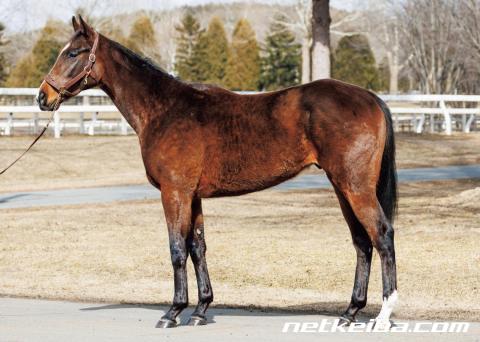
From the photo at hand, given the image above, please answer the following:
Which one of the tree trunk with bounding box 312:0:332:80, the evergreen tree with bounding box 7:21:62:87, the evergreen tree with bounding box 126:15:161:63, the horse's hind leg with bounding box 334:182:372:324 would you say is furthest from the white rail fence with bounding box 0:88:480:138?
the evergreen tree with bounding box 126:15:161:63

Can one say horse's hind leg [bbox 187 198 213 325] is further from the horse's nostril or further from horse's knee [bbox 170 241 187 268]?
the horse's nostril

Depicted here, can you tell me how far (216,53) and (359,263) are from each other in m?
67.5

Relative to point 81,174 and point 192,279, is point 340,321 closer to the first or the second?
point 192,279

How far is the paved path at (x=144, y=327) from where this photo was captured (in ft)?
25.9

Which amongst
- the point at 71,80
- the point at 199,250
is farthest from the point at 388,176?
the point at 71,80

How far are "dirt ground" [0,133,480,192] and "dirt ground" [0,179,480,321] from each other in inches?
229

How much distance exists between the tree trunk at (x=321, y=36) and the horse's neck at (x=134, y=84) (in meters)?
17.3

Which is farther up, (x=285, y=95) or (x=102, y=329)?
(x=285, y=95)

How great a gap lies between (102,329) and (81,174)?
17.6m

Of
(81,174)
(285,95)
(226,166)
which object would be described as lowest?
(81,174)

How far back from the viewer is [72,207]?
18.9 metres

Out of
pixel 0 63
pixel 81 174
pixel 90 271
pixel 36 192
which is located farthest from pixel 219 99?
pixel 0 63

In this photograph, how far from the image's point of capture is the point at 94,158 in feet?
90.1

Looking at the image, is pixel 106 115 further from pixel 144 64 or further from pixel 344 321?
pixel 344 321
